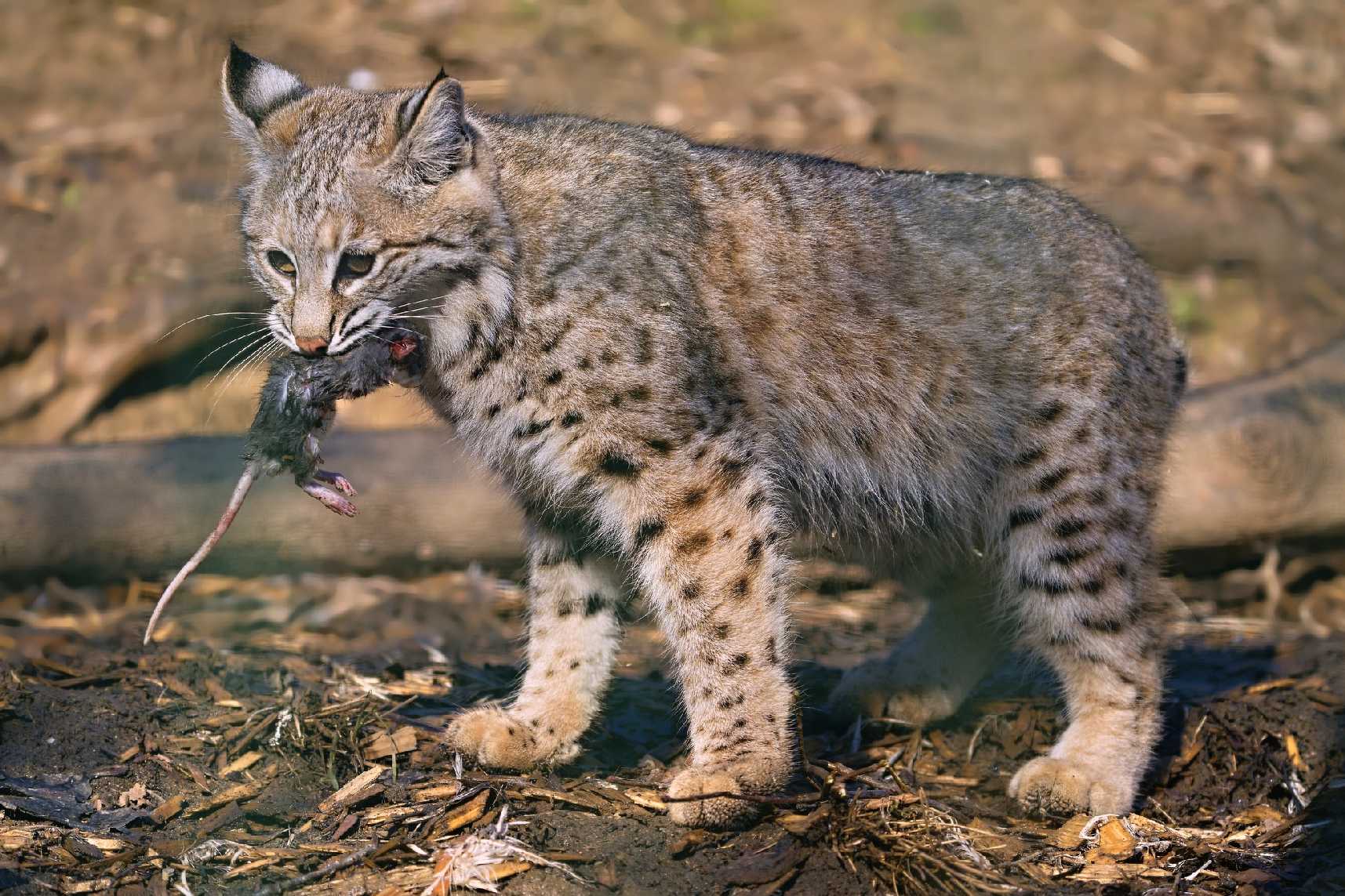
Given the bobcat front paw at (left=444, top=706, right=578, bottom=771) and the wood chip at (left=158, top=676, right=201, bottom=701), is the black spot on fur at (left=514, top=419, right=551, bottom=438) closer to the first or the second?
the bobcat front paw at (left=444, top=706, right=578, bottom=771)

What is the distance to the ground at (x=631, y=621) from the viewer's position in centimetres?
402

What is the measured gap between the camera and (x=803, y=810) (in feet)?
13.7

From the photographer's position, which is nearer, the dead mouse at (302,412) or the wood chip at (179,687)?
the dead mouse at (302,412)

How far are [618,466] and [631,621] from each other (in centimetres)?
102

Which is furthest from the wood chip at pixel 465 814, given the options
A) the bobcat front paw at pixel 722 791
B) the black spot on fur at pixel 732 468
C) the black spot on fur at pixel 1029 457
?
the black spot on fur at pixel 1029 457

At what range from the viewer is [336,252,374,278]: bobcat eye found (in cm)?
405

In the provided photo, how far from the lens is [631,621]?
506 centimetres

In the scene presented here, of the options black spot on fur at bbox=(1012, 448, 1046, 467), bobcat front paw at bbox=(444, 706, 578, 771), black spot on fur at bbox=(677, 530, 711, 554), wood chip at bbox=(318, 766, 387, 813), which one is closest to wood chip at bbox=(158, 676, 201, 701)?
wood chip at bbox=(318, 766, 387, 813)

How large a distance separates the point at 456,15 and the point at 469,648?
6201 mm

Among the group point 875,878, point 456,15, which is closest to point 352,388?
point 875,878

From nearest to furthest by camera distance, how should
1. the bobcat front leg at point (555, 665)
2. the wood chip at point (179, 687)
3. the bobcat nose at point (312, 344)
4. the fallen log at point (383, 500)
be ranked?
1. the bobcat nose at point (312, 344)
2. the bobcat front leg at point (555, 665)
3. the wood chip at point (179, 687)
4. the fallen log at point (383, 500)

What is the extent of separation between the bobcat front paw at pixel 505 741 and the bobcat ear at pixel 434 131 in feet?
5.65

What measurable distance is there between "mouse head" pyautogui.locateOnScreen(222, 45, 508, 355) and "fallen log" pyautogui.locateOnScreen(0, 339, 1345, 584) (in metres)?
2.23

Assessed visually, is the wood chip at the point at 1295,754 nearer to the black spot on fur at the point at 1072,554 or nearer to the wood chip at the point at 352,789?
the black spot on fur at the point at 1072,554
